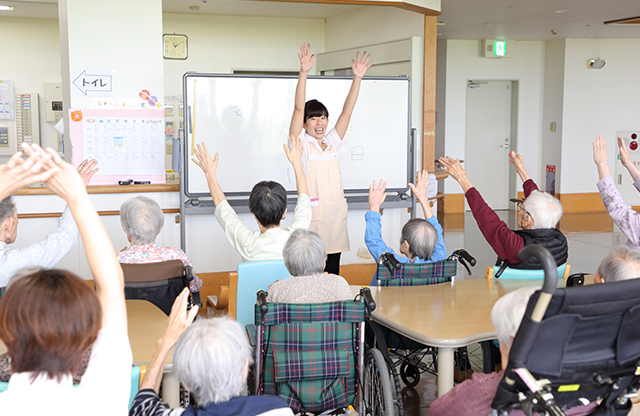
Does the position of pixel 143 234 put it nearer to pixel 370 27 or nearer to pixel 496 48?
pixel 370 27

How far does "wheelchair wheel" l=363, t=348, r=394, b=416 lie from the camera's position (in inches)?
96.5

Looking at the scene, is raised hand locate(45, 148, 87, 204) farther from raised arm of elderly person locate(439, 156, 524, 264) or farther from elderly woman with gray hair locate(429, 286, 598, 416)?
raised arm of elderly person locate(439, 156, 524, 264)

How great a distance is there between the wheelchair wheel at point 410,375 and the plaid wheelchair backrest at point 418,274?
0.71 meters

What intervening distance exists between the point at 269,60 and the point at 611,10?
439 centimetres

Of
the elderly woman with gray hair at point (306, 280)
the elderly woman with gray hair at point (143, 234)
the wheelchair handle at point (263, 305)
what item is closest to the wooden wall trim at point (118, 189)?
the elderly woman with gray hair at point (143, 234)

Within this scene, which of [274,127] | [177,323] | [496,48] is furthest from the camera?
[496,48]

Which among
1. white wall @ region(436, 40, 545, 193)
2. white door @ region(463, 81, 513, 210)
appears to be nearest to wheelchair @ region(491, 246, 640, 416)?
white wall @ region(436, 40, 545, 193)

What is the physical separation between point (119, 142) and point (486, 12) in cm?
503

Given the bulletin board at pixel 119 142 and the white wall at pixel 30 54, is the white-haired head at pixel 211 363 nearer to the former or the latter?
the bulletin board at pixel 119 142

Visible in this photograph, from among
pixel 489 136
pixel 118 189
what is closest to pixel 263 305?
pixel 118 189

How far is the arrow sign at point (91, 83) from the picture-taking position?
5.05 m

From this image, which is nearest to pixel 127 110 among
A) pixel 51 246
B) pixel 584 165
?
pixel 51 246

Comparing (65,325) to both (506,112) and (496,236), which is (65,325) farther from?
(506,112)

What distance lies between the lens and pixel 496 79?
11.0 m
